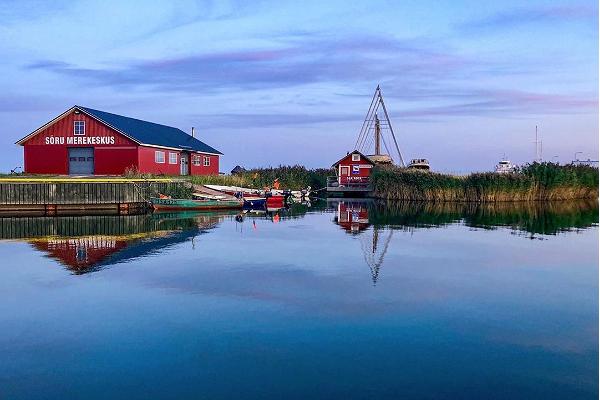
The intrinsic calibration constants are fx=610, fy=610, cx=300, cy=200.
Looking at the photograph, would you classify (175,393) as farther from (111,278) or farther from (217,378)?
(111,278)

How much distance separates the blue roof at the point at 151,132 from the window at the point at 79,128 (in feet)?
4.23

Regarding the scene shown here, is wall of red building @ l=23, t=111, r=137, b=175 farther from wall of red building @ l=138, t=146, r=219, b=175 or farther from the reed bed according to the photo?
the reed bed

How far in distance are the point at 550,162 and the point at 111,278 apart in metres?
47.3

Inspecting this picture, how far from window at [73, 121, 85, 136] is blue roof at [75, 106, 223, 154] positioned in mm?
1289

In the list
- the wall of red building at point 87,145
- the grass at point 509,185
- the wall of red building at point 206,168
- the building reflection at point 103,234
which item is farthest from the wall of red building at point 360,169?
the building reflection at point 103,234

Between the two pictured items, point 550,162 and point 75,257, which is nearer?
point 75,257

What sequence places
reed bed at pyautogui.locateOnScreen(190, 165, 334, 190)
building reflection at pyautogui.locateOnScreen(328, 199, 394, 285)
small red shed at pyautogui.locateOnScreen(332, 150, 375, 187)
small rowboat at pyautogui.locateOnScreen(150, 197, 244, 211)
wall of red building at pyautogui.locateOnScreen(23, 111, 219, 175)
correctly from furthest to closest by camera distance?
small red shed at pyautogui.locateOnScreen(332, 150, 375, 187)
reed bed at pyautogui.locateOnScreen(190, 165, 334, 190)
wall of red building at pyautogui.locateOnScreen(23, 111, 219, 175)
small rowboat at pyautogui.locateOnScreen(150, 197, 244, 211)
building reflection at pyautogui.locateOnScreen(328, 199, 394, 285)

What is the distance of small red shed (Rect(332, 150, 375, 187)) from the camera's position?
236 ft

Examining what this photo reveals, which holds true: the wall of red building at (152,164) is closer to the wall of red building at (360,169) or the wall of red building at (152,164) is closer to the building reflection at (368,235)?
the wall of red building at (360,169)

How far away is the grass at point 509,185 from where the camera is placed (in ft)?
177

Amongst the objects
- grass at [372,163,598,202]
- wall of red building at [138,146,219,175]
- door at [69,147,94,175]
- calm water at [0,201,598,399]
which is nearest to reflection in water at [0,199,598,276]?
calm water at [0,201,598,399]

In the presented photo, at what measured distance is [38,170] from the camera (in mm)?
60531

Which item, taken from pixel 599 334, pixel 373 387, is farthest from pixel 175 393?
pixel 599 334

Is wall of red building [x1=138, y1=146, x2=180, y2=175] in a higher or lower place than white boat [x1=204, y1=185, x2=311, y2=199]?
higher
